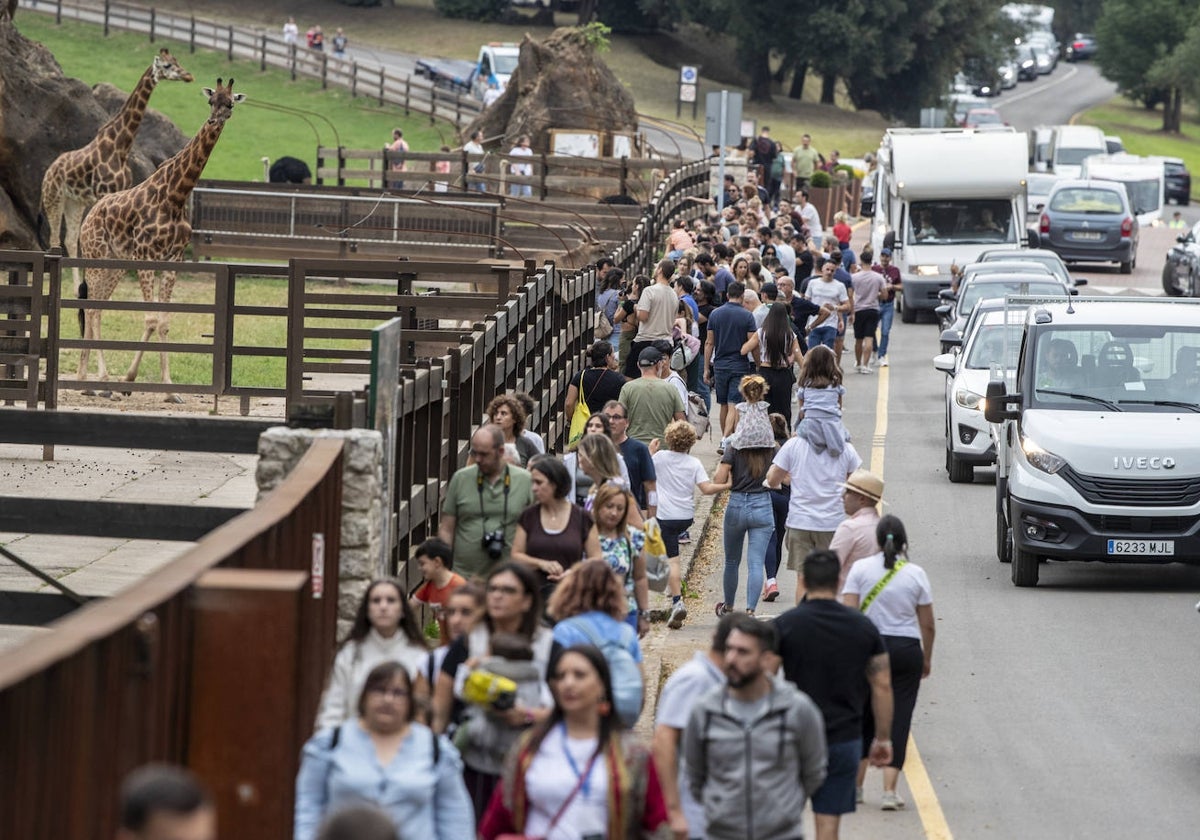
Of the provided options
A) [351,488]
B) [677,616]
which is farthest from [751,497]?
[351,488]

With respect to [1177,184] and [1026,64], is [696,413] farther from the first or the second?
[1026,64]

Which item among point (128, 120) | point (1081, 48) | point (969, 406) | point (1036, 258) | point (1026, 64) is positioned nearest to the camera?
point (969, 406)

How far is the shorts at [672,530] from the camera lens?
13797 mm

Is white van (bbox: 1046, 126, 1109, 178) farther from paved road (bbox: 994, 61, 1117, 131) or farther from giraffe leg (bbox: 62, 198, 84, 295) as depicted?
giraffe leg (bbox: 62, 198, 84, 295)

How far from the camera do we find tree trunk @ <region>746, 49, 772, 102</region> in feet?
292

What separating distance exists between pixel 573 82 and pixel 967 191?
12.2m

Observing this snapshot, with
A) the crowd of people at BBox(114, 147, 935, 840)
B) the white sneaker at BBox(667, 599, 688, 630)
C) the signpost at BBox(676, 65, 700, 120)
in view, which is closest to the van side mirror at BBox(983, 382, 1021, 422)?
the crowd of people at BBox(114, 147, 935, 840)

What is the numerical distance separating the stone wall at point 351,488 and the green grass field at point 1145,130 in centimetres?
8499

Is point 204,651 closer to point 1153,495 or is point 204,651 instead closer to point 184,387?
point 1153,495

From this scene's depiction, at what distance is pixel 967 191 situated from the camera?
37.6 meters

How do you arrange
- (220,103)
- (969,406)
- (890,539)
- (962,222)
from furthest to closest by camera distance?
(962,222) → (220,103) → (969,406) → (890,539)

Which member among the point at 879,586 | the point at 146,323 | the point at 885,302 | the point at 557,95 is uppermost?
the point at 557,95

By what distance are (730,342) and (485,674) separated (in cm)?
1285

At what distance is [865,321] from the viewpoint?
1128 inches
